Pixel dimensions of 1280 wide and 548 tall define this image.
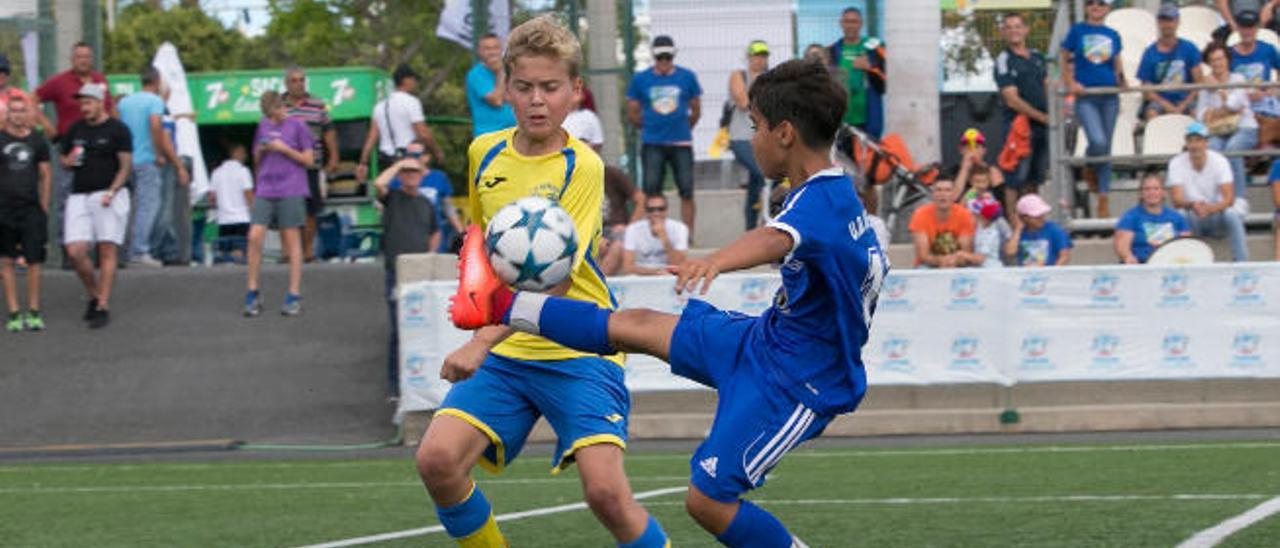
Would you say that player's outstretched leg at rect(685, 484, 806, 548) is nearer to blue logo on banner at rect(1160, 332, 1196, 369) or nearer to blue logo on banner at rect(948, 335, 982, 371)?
blue logo on banner at rect(948, 335, 982, 371)

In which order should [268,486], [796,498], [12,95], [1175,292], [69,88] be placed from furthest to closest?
1. [69,88]
2. [12,95]
3. [1175,292]
4. [268,486]
5. [796,498]

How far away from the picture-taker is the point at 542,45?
682 cm

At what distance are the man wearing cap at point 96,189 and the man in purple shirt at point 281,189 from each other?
1.13 meters

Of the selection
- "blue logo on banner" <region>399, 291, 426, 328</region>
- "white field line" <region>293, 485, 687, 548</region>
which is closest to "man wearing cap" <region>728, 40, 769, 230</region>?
"blue logo on banner" <region>399, 291, 426, 328</region>

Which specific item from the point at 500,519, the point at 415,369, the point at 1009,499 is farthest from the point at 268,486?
the point at 1009,499

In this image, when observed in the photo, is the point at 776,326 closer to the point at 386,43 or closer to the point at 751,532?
the point at 751,532

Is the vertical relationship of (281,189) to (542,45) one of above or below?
below

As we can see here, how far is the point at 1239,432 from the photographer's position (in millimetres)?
14117

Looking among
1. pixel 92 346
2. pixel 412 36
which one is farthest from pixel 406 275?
pixel 412 36

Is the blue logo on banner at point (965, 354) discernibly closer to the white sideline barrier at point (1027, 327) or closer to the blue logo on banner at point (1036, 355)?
the white sideline barrier at point (1027, 327)

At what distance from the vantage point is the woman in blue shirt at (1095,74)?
1752cm

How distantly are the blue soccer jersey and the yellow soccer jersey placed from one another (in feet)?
3.07

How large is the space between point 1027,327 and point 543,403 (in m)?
8.31

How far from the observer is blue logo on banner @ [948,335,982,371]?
1459cm
